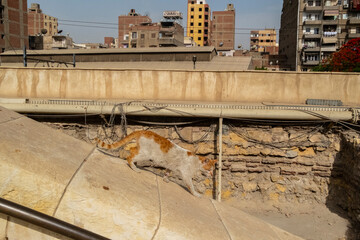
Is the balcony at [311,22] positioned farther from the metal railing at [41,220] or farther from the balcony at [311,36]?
the metal railing at [41,220]

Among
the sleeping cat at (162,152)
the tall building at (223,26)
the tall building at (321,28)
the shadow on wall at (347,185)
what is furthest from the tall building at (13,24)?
the tall building at (223,26)

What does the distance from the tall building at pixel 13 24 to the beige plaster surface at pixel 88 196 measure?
44.9 meters

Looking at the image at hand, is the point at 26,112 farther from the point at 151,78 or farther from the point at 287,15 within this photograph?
the point at 287,15

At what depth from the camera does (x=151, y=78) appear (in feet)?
30.1

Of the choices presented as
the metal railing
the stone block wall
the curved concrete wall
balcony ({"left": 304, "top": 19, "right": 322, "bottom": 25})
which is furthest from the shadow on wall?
balcony ({"left": 304, "top": 19, "right": 322, "bottom": 25})

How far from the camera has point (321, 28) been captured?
54.2m

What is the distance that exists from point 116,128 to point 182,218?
5.42 metres

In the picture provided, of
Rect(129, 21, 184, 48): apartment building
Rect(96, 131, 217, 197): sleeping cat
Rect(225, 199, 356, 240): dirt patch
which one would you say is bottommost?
Rect(225, 199, 356, 240): dirt patch

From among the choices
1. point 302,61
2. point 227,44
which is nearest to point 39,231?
point 302,61

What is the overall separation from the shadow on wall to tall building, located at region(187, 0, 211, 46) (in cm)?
8696

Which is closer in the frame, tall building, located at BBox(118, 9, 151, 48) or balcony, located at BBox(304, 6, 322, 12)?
balcony, located at BBox(304, 6, 322, 12)

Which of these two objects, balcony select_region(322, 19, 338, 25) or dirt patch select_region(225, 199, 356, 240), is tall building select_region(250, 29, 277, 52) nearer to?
balcony select_region(322, 19, 338, 25)

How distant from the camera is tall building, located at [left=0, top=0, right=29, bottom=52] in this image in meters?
42.8

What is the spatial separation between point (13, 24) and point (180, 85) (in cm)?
4455
